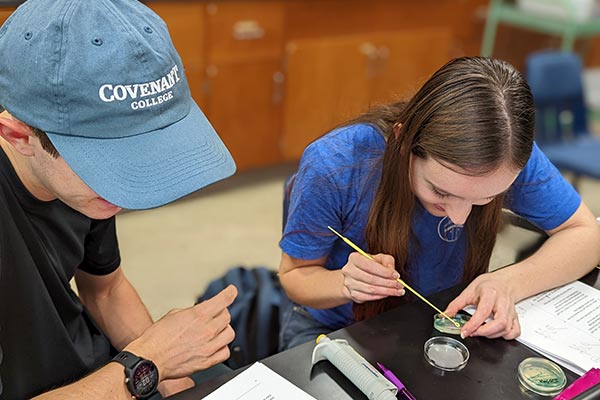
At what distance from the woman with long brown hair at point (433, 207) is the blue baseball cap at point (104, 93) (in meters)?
0.39

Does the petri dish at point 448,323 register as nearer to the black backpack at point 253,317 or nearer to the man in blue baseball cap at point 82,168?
the man in blue baseball cap at point 82,168

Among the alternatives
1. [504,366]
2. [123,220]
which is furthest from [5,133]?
[123,220]

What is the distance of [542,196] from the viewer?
1428 millimetres

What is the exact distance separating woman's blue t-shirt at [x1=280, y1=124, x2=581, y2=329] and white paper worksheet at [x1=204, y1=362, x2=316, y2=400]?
14.0 inches

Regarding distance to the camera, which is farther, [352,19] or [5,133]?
[352,19]

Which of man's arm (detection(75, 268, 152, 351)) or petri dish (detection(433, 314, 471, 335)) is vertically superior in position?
petri dish (detection(433, 314, 471, 335))

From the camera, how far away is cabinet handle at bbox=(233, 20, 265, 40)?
2.96 metres

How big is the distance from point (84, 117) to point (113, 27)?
0.40 feet

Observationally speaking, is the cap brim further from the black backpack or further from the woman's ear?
the black backpack

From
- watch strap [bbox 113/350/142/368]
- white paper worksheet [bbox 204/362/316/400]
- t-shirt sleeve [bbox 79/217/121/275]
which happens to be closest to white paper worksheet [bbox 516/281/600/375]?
white paper worksheet [bbox 204/362/316/400]

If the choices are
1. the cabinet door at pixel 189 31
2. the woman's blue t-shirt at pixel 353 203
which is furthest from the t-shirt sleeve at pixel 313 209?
the cabinet door at pixel 189 31

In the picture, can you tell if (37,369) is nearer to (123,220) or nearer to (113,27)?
(113,27)

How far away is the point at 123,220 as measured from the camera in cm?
291

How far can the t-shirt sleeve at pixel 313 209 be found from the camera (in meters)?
1.29
